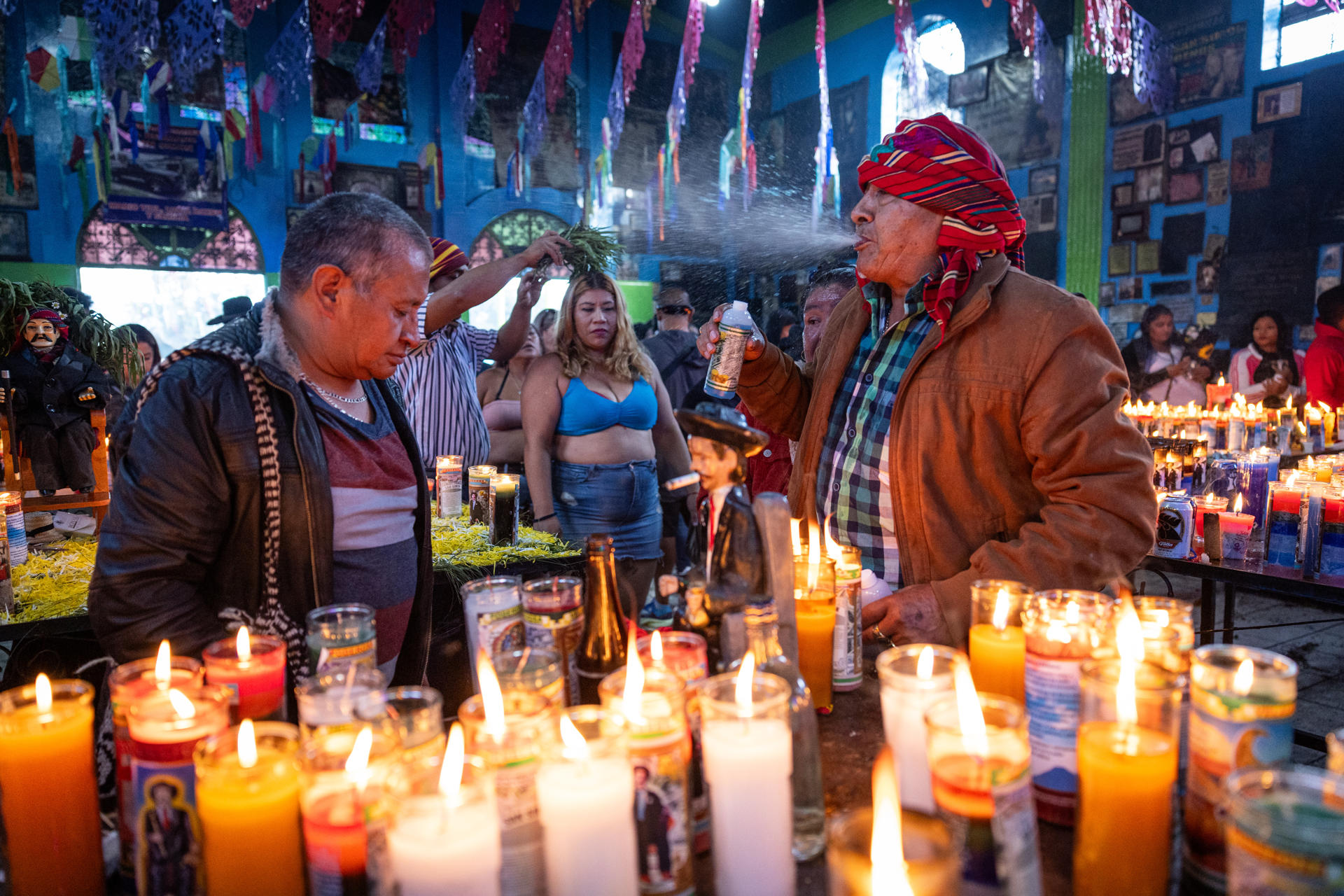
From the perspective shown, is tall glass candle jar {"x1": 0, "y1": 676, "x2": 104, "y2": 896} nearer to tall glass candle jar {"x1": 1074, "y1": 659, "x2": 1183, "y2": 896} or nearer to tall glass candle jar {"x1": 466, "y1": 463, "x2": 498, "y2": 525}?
tall glass candle jar {"x1": 1074, "y1": 659, "x2": 1183, "y2": 896}

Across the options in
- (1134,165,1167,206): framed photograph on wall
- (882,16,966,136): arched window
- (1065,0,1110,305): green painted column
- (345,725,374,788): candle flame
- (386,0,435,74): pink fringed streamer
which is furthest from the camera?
A: (882,16,966,136): arched window

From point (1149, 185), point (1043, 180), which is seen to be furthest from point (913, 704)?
point (1043, 180)

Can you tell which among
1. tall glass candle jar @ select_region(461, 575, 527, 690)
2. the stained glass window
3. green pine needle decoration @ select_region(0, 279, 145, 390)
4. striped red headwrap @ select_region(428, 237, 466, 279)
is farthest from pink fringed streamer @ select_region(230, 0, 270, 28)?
the stained glass window

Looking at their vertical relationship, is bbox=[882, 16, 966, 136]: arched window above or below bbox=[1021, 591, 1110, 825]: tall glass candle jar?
above

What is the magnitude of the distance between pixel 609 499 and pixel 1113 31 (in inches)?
357

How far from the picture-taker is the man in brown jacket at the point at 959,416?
1.98 meters

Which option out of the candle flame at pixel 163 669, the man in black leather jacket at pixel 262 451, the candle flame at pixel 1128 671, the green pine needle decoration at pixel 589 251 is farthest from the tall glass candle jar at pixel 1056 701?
the green pine needle decoration at pixel 589 251

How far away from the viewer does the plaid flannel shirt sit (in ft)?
7.51

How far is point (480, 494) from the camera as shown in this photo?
11.4 feet

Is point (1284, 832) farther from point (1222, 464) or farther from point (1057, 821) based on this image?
point (1222, 464)

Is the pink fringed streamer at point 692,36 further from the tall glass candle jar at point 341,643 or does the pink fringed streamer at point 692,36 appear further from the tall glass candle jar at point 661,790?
the tall glass candle jar at point 661,790

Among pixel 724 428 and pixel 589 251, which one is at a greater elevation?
pixel 589 251

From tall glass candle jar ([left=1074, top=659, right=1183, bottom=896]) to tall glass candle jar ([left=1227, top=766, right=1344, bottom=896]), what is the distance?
0.36ft

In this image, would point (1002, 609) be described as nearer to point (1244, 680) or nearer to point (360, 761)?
point (1244, 680)
